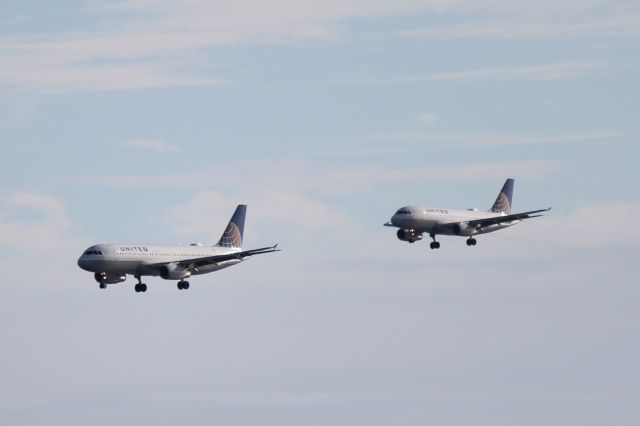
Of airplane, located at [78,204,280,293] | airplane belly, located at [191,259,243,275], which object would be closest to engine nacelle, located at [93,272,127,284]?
airplane, located at [78,204,280,293]

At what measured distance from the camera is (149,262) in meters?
192

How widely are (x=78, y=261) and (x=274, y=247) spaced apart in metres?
25.7

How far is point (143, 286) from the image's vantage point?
641 feet

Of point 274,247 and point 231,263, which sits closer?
point 274,247

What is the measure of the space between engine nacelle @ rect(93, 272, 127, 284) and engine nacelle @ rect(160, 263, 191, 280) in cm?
473

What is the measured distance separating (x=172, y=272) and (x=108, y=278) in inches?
315

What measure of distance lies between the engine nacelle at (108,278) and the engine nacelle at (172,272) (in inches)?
186

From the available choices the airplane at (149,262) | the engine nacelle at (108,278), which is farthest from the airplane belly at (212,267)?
the engine nacelle at (108,278)

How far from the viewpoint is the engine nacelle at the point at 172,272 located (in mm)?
193125

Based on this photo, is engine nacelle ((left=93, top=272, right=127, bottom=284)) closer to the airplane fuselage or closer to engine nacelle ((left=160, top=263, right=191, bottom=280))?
the airplane fuselage

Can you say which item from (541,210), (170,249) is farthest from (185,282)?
(541,210)

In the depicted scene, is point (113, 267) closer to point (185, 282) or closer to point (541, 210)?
point (185, 282)

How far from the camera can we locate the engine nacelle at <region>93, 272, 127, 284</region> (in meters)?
190

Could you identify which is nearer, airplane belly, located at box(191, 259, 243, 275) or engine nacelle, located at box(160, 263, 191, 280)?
engine nacelle, located at box(160, 263, 191, 280)
